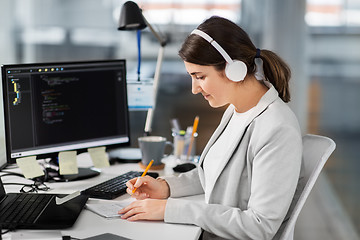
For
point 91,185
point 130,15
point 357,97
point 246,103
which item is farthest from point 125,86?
point 357,97

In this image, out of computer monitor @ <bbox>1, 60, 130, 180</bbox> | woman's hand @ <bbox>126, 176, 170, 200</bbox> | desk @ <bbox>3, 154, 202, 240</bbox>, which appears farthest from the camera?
computer monitor @ <bbox>1, 60, 130, 180</bbox>

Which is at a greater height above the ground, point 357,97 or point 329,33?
point 329,33

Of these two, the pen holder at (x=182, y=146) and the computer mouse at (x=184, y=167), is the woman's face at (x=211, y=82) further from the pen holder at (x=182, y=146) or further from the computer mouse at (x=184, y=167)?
the pen holder at (x=182, y=146)

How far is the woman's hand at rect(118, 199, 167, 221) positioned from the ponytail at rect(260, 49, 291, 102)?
0.46 meters

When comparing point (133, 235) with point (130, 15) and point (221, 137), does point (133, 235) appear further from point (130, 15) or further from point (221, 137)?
point (130, 15)

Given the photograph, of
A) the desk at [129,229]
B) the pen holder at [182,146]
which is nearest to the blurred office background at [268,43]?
the pen holder at [182,146]

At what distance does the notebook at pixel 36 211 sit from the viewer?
1.25m

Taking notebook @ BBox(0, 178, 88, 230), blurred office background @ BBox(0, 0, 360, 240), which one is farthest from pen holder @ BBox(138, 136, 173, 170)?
blurred office background @ BBox(0, 0, 360, 240)

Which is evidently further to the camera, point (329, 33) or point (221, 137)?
point (329, 33)

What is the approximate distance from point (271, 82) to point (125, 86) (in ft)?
2.17

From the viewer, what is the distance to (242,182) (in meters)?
1.37

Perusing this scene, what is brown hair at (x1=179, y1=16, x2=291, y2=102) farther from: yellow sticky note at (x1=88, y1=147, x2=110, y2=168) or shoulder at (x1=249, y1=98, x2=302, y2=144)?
yellow sticky note at (x1=88, y1=147, x2=110, y2=168)

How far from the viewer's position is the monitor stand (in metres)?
1.72

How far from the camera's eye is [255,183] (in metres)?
1.26
